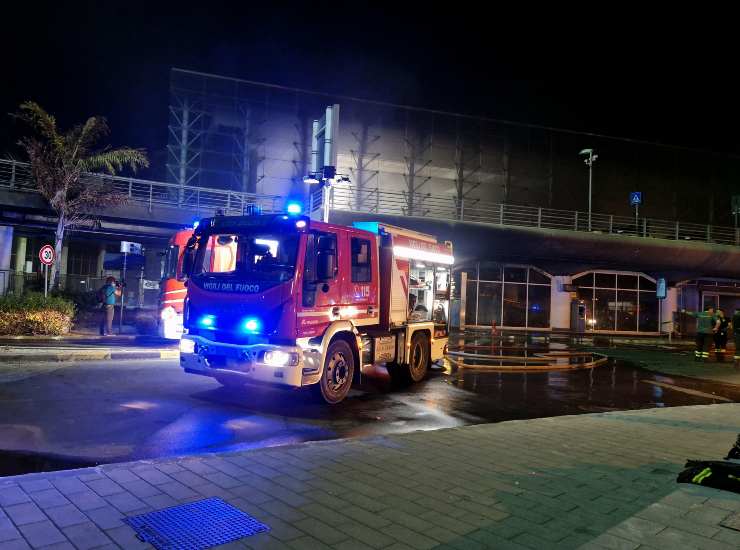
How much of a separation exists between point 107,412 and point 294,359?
102 inches

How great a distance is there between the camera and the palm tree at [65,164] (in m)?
18.4

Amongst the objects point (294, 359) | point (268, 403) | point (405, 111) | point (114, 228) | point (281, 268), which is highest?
point (405, 111)

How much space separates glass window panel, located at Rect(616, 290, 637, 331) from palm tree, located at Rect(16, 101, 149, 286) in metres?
28.3

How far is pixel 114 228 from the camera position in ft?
76.8

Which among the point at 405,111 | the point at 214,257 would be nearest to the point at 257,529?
the point at 214,257

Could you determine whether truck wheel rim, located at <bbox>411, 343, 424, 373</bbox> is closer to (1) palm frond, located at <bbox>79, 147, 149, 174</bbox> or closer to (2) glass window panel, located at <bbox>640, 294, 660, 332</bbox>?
(1) palm frond, located at <bbox>79, 147, 149, 174</bbox>

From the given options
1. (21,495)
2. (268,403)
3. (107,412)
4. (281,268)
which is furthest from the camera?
(268,403)

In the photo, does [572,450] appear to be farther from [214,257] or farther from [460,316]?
[460,316]

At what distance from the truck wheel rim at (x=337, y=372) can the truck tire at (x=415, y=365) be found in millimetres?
2595

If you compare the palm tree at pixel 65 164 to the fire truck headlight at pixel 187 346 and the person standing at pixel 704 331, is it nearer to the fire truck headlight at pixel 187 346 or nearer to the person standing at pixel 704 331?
the fire truck headlight at pixel 187 346

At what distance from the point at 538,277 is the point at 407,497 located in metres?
→ 29.3

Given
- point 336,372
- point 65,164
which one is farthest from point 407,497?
point 65,164

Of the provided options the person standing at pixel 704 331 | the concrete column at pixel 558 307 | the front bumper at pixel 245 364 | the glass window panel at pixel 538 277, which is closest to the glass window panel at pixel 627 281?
the concrete column at pixel 558 307

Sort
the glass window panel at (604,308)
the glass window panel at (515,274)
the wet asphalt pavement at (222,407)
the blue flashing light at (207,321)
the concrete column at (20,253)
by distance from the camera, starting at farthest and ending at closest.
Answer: the glass window panel at (604,308)
the glass window panel at (515,274)
the concrete column at (20,253)
the blue flashing light at (207,321)
the wet asphalt pavement at (222,407)
